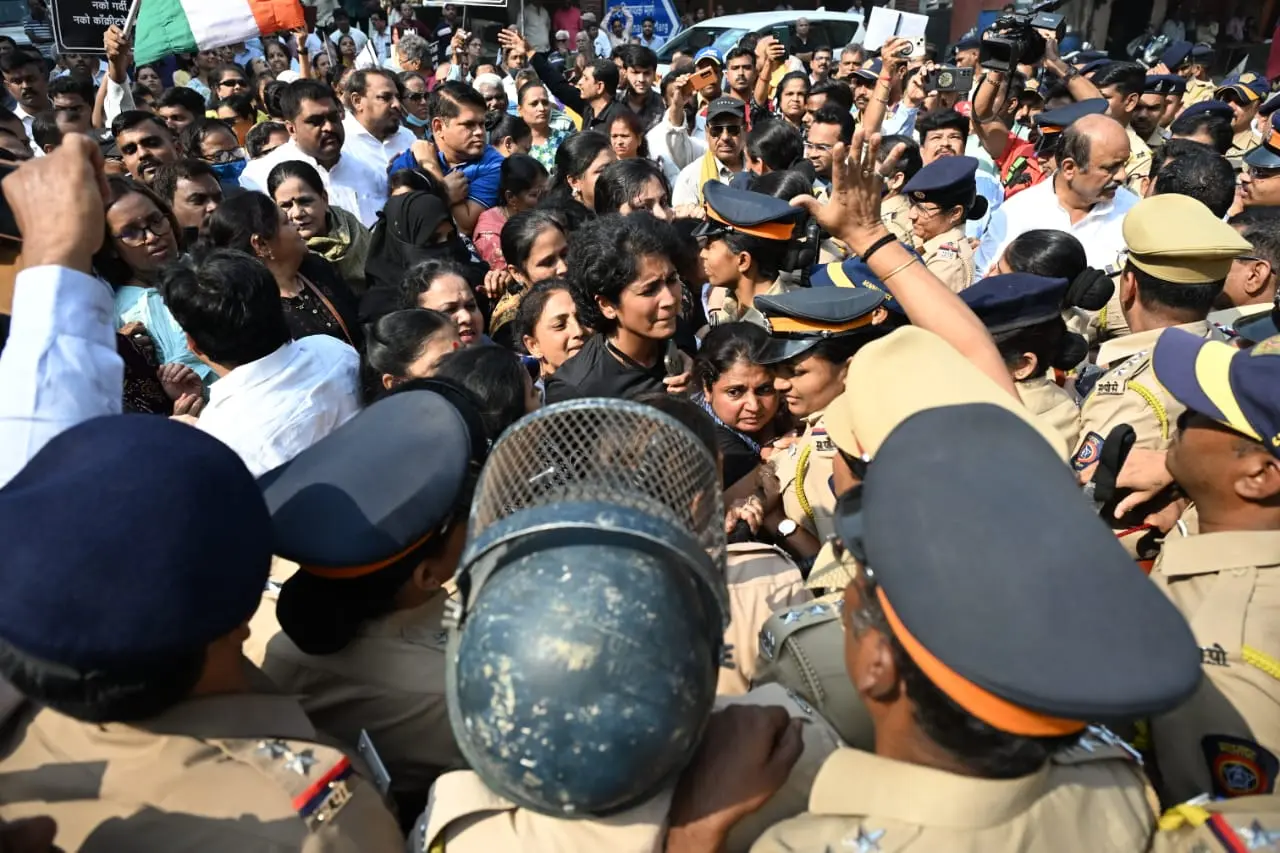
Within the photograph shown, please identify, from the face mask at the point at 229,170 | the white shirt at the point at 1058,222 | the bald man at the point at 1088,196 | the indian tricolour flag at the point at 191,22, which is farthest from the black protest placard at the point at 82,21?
the bald man at the point at 1088,196

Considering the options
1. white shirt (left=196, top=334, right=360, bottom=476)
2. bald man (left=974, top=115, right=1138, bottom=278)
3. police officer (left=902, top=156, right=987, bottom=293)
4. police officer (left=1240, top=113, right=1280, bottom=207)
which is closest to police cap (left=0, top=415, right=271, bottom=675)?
white shirt (left=196, top=334, right=360, bottom=476)

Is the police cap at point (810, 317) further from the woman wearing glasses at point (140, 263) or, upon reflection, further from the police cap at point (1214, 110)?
the police cap at point (1214, 110)

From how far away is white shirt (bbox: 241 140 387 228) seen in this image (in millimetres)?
5223

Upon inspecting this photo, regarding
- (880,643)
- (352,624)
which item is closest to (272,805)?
(352,624)

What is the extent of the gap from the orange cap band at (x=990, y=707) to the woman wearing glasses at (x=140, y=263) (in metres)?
3.14

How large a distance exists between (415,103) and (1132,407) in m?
7.07

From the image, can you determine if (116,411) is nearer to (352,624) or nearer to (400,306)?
(352,624)

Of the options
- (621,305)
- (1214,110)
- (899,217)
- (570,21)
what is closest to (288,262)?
(621,305)

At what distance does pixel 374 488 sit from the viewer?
1.45 metres

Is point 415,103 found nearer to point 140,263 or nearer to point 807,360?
point 140,263

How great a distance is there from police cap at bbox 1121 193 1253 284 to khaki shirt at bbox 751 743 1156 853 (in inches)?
85.9

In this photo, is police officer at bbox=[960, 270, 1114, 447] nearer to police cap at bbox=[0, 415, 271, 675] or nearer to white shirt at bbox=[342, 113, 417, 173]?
police cap at bbox=[0, 415, 271, 675]

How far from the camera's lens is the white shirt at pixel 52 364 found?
1572 millimetres

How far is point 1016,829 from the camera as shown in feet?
3.90
